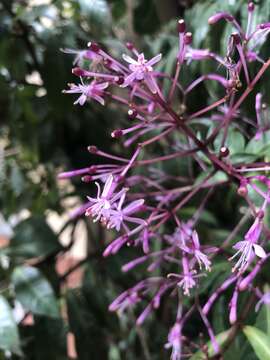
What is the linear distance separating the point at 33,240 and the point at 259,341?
44 cm

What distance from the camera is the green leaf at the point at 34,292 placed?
64 cm

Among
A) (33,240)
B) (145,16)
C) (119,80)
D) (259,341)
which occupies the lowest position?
(259,341)

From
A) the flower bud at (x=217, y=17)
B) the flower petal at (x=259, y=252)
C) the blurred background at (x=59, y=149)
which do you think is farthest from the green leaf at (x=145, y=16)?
the flower petal at (x=259, y=252)

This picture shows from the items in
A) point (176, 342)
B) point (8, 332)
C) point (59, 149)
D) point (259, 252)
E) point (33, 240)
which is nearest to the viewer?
point (259, 252)

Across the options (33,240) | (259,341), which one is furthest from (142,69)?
(33,240)

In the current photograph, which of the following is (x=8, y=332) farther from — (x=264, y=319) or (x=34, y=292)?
(x=264, y=319)

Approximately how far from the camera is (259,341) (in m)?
0.43

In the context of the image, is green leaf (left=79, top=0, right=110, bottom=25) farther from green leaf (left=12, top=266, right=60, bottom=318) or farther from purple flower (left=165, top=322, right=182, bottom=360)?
purple flower (left=165, top=322, right=182, bottom=360)

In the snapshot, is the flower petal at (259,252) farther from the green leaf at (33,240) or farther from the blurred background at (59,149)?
the green leaf at (33,240)

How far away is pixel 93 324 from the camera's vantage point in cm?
79

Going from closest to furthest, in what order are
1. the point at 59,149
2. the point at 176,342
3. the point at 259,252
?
the point at 259,252 → the point at 176,342 → the point at 59,149

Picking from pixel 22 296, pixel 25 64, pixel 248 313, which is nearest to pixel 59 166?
pixel 25 64

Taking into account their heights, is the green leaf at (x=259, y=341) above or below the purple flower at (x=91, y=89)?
below

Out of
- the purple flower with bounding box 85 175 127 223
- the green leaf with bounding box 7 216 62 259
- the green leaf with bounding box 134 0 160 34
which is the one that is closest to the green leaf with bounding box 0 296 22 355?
the green leaf with bounding box 7 216 62 259
